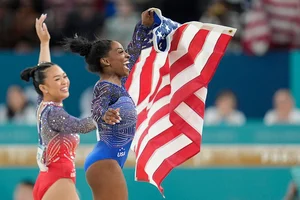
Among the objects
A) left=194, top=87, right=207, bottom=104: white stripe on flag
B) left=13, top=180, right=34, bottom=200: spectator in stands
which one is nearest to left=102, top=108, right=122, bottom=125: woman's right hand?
left=194, top=87, right=207, bottom=104: white stripe on flag

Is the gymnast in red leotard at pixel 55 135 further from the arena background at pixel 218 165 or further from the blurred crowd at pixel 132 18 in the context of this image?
the blurred crowd at pixel 132 18

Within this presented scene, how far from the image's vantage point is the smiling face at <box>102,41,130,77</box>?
7.30 meters

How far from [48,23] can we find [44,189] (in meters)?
5.99

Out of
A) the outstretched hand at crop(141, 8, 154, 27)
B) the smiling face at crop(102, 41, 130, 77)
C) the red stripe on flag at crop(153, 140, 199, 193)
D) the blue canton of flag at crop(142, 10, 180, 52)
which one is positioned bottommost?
the red stripe on flag at crop(153, 140, 199, 193)

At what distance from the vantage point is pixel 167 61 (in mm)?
7973

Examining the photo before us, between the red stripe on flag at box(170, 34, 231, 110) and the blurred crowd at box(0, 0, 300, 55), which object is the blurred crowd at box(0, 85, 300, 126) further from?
the red stripe on flag at box(170, 34, 231, 110)

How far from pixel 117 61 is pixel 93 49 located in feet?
0.71

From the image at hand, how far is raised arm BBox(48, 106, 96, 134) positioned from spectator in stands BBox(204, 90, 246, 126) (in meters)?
4.07

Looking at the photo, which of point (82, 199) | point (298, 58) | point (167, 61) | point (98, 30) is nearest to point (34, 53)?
point (98, 30)

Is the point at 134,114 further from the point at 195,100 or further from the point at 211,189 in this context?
the point at 211,189

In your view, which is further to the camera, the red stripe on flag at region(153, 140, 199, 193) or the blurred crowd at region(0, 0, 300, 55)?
the blurred crowd at region(0, 0, 300, 55)

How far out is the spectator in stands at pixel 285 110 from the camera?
36.7 ft

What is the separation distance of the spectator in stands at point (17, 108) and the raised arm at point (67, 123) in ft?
13.8

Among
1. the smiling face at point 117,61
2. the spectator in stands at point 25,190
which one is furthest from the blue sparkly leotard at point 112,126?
the spectator in stands at point 25,190
